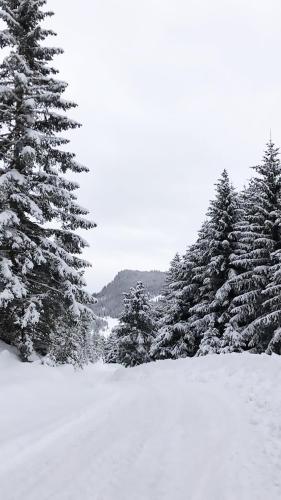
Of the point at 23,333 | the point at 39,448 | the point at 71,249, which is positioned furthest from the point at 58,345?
the point at 39,448

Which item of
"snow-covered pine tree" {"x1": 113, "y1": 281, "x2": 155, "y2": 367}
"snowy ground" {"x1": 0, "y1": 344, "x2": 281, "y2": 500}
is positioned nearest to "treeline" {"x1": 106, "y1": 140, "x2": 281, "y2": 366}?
"snow-covered pine tree" {"x1": 113, "y1": 281, "x2": 155, "y2": 367}

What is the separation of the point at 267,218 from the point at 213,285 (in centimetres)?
522

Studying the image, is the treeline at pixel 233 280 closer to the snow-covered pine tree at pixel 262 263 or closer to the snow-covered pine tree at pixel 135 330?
the snow-covered pine tree at pixel 262 263

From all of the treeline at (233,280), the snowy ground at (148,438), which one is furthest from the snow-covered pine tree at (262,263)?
the snowy ground at (148,438)

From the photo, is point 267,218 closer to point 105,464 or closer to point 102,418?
point 102,418

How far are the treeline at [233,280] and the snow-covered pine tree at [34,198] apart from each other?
9477 mm

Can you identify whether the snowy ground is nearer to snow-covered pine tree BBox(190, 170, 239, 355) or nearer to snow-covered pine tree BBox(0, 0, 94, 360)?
snow-covered pine tree BBox(0, 0, 94, 360)

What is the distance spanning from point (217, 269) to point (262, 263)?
3.19 m

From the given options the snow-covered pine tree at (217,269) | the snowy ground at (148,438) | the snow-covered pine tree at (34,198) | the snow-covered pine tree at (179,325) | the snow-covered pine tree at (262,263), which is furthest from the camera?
the snow-covered pine tree at (179,325)

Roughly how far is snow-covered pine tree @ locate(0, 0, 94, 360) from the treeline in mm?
9477

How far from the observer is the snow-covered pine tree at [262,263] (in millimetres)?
20375

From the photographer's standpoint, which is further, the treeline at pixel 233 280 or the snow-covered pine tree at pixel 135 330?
the snow-covered pine tree at pixel 135 330

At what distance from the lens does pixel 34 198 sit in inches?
609

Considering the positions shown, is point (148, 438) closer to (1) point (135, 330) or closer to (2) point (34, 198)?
(2) point (34, 198)
